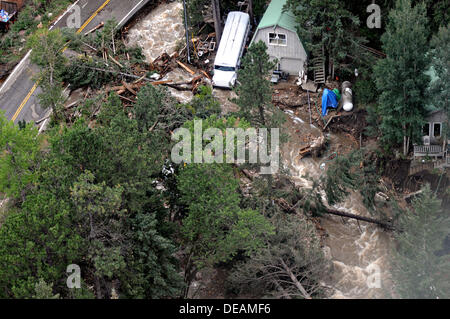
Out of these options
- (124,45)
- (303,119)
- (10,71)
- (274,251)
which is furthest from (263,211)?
(10,71)

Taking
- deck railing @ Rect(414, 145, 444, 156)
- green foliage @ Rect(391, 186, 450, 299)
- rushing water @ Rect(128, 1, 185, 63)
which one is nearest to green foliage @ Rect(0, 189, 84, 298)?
green foliage @ Rect(391, 186, 450, 299)

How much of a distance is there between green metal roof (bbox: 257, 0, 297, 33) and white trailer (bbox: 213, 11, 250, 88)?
2.08 m

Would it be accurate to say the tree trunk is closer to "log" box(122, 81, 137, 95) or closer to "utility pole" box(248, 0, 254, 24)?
"log" box(122, 81, 137, 95)

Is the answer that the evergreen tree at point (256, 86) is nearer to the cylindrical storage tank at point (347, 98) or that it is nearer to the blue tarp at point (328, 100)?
the blue tarp at point (328, 100)

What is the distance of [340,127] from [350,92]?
259cm

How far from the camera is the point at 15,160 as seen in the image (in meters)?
36.3

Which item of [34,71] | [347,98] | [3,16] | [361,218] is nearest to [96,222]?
[361,218]

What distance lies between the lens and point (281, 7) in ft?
156

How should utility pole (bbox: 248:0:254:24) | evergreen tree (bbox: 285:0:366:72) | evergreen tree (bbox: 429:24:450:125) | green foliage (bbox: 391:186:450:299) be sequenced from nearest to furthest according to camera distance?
green foliage (bbox: 391:186:450:299) < evergreen tree (bbox: 429:24:450:125) < evergreen tree (bbox: 285:0:366:72) < utility pole (bbox: 248:0:254:24)

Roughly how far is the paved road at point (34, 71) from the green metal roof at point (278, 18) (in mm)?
12016

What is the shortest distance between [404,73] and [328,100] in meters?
7.76

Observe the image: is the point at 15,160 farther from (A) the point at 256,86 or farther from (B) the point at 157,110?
(A) the point at 256,86

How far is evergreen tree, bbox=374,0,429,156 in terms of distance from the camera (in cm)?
3841

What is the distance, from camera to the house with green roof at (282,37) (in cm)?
4638
